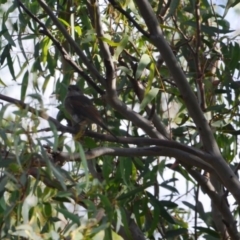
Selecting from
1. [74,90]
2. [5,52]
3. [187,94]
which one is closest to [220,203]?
[187,94]

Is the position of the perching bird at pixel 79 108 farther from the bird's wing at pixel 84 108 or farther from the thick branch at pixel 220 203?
the thick branch at pixel 220 203

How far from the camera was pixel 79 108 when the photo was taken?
122 inches

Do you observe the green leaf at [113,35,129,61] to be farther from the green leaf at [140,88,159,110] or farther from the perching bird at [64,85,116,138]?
the perching bird at [64,85,116,138]

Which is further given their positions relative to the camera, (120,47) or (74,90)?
(74,90)

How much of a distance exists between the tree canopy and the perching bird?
2 cm

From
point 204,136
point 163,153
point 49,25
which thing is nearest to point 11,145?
point 163,153

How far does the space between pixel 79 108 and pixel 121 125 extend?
30 cm

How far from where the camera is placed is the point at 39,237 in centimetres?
179

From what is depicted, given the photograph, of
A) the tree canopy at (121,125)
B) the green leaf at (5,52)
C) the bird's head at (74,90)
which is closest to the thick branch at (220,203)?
the tree canopy at (121,125)

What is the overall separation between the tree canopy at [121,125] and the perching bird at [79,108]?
25 millimetres

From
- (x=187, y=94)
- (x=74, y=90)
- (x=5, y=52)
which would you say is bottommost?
(x=187, y=94)

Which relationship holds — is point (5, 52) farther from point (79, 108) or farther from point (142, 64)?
point (142, 64)

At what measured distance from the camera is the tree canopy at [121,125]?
1.97m

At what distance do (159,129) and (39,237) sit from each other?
3.17 feet
